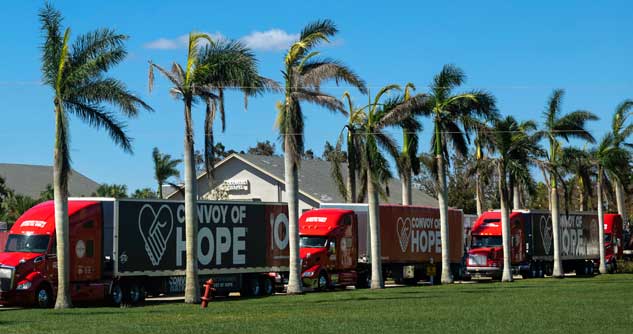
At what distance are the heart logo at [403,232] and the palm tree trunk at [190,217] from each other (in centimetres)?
1604

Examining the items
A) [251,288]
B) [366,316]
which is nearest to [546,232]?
[251,288]

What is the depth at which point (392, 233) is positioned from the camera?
4881 centimetres

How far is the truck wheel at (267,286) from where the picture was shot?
1640 inches

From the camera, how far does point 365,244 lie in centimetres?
4769

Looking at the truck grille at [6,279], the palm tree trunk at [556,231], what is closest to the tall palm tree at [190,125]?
the truck grille at [6,279]

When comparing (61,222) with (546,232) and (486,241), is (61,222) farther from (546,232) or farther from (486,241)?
(546,232)

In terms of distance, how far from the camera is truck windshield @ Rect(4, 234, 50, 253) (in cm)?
3397

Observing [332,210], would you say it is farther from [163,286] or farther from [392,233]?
[163,286]

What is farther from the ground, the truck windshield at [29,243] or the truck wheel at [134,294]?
the truck windshield at [29,243]

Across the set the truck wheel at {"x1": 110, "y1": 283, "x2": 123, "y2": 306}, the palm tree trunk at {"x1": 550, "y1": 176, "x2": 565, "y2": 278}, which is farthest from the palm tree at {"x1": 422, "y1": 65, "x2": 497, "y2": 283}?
the truck wheel at {"x1": 110, "y1": 283, "x2": 123, "y2": 306}

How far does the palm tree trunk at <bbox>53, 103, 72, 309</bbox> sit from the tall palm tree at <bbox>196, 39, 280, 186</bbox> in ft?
15.4

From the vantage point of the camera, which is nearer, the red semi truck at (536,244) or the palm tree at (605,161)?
the red semi truck at (536,244)

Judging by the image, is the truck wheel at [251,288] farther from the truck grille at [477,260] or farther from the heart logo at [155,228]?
the truck grille at [477,260]

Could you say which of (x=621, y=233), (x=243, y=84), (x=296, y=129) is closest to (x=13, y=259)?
(x=243, y=84)
